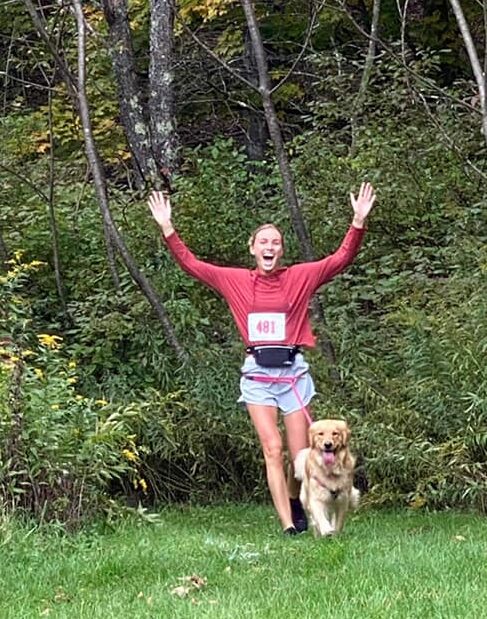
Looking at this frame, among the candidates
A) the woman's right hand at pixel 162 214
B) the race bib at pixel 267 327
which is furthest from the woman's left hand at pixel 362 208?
the woman's right hand at pixel 162 214

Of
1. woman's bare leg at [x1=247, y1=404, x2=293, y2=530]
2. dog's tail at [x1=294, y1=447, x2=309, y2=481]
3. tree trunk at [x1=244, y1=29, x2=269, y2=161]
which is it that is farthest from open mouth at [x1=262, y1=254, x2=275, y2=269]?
tree trunk at [x1=244, y1=29, x2=269, y2=161]

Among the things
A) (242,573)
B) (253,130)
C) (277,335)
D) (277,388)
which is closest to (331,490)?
(277,388)

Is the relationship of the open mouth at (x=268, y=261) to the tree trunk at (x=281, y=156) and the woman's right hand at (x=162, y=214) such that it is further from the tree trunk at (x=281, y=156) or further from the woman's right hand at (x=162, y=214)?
the tree trunk at (x=281, y=156)

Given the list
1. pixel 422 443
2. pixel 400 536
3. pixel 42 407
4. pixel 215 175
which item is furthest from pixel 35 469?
pixel 215 175

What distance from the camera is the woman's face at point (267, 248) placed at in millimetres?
7742

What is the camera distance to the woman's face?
7.74 metres

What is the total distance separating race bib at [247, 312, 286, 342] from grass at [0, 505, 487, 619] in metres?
1.33

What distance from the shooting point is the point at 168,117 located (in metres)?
14.2

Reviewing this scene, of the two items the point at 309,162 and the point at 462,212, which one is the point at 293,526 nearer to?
the point at 462,212

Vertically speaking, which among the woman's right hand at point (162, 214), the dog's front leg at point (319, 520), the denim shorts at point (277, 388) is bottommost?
the dog's front leg at point (319, 520)

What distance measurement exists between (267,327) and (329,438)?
929 mm

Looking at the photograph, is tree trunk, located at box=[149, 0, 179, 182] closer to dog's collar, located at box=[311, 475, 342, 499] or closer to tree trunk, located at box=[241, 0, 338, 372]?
tree trunk, located at box=[241, 0, 338, 372]

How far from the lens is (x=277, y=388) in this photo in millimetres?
7711

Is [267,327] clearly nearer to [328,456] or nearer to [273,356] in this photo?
[273,356]
